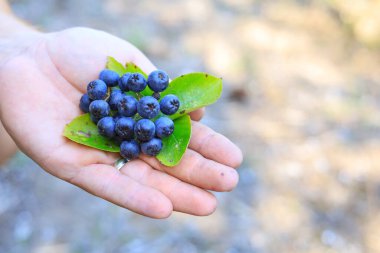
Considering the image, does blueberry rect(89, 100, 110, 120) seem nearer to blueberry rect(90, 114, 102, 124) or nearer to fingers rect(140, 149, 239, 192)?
blueberry rect(90, 114, 102, 124)

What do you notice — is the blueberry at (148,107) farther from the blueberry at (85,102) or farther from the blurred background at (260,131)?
the blurred background at (260,131)

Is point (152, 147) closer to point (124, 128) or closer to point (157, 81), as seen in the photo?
point (124, 128)

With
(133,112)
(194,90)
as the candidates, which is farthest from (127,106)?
(194,90)

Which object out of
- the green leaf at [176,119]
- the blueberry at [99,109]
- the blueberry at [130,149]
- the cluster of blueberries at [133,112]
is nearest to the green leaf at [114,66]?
the green leaf at [176,119]

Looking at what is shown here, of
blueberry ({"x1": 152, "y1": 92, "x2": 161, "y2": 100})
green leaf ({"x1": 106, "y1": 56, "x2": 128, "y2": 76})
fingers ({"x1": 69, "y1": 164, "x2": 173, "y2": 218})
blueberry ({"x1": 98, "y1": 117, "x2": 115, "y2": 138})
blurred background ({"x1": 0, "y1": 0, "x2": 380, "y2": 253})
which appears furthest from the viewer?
blurred background ({"x1": 0, "y1": 0, "x2": 380, "y2": 253})

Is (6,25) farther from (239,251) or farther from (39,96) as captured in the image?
(239,251)

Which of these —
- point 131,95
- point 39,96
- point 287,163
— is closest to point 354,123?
point 287,163

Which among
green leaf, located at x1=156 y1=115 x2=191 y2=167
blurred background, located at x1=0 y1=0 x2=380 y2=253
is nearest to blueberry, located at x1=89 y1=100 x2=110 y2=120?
green leaf, located at x1=156 y1=115 x2=191 y2=167
